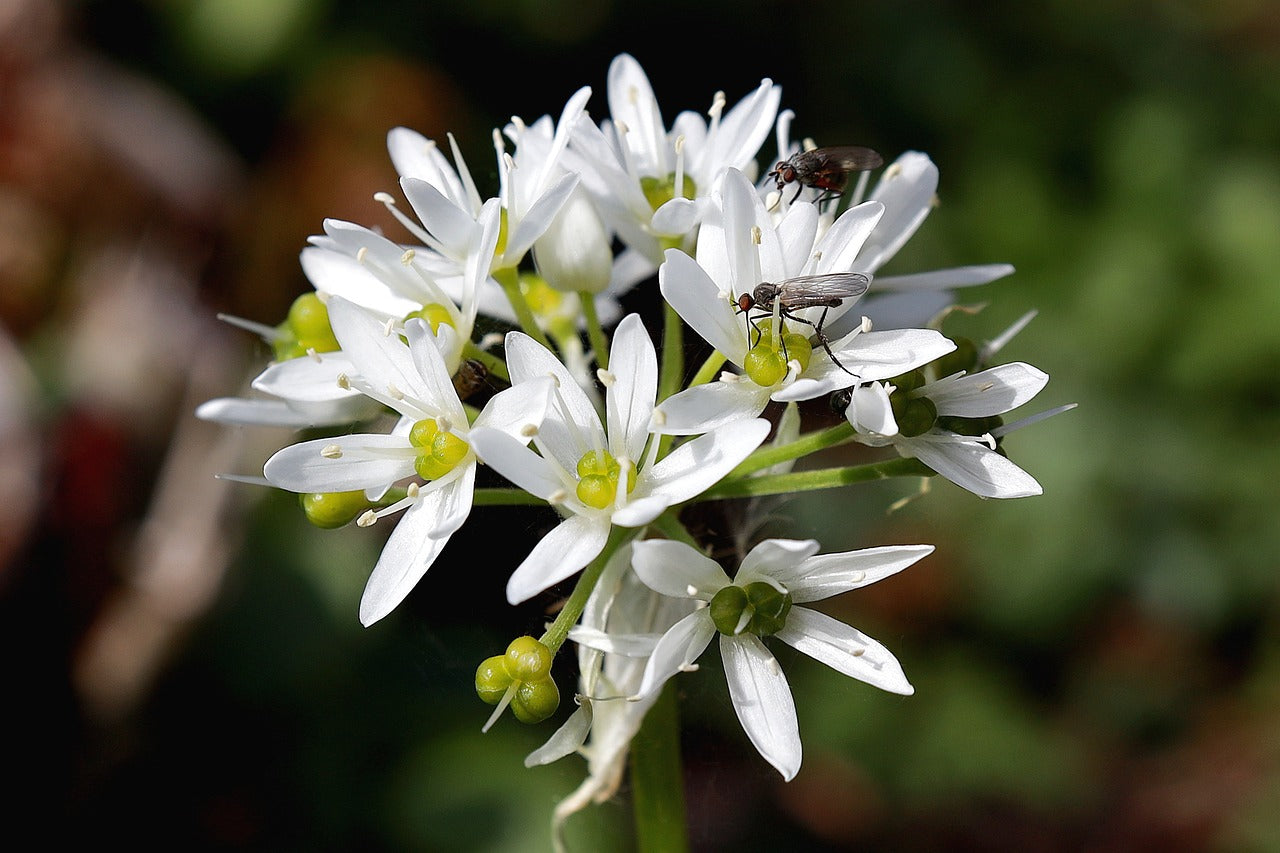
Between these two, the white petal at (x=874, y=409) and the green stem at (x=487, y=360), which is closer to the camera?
the white petal at (x=874, y=409)

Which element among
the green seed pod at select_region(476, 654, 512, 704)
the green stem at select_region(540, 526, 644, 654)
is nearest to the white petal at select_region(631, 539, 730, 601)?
the green stem at select_region(540, 526, 644, 654)

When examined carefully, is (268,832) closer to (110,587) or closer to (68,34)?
(110,587)

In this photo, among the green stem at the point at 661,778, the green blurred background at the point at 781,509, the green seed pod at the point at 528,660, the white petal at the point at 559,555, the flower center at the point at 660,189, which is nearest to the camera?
the white petal at the point at 559,555

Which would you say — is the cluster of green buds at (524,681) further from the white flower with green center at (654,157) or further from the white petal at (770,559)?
the white flower with green center at (654,157)

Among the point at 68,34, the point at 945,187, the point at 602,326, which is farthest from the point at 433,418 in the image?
the point at 68,34

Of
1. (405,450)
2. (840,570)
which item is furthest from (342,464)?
(840,570)

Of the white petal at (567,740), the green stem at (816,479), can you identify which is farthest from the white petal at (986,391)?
the white petal at (567,740)

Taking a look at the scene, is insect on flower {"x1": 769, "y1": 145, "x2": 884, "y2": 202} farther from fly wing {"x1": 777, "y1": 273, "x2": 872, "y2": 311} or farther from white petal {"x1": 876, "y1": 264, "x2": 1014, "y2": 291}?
fly wing {"x1": 777, "y1": 273, "x2": 872, "y2": 311}

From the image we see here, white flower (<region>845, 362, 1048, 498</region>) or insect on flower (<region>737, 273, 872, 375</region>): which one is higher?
insect on flower (<region>737, 273, 872, 375</region>)
